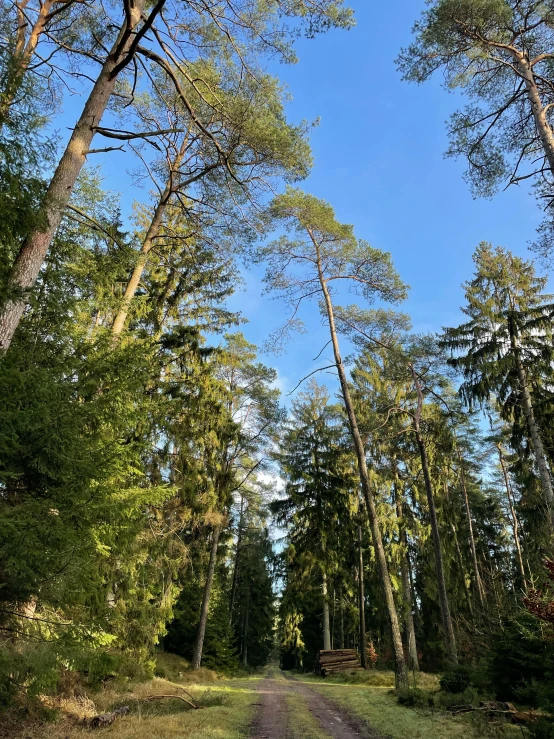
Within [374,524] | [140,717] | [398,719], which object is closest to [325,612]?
[374,524]

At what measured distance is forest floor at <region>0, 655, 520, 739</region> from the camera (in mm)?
5539

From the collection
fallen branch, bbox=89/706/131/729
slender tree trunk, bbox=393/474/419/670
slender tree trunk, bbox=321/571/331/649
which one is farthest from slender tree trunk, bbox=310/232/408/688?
slender tree trunk, bbox=321/571/331/649

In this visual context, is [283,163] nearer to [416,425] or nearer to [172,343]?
[172,343]

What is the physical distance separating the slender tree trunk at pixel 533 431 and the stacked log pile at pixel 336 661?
43.1 feet

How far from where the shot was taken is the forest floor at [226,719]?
18.2ft

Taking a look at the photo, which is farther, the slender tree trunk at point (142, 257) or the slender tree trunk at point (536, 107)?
the slender tree trunk at point (142, 257)

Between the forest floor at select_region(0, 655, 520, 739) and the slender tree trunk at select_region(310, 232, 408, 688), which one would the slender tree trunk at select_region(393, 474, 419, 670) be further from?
the forest floor at select_region(0, 655, 520, 739)

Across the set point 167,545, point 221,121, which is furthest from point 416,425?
point 221,121

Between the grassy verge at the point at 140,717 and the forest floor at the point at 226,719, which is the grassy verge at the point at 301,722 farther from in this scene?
the grassy verge at the point at 140,717

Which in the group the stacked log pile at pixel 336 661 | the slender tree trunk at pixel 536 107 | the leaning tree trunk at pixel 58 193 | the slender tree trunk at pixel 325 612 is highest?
the slender tree trunk at pixel 536 107

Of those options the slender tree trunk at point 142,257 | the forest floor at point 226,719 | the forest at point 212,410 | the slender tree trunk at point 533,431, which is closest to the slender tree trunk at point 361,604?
the forest at point 212,410

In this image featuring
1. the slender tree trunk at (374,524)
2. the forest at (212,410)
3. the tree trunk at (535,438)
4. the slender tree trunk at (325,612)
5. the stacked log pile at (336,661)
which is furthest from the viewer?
the slender tree trunk at (325,612)

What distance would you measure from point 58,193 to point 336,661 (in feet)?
73.0

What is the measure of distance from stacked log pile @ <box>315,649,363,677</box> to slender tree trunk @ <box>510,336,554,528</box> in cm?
1314
